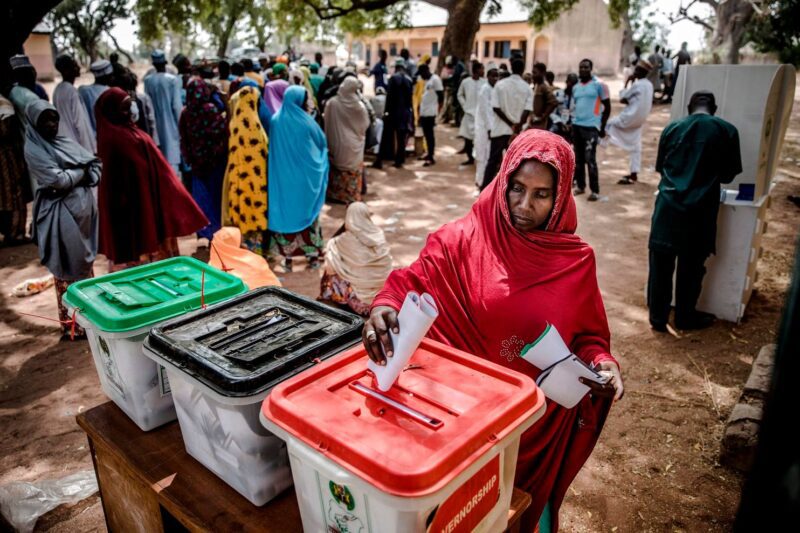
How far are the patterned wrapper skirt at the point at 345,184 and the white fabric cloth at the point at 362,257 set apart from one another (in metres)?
3.64

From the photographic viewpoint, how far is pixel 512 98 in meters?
7.77

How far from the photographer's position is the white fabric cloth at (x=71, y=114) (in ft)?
20.5

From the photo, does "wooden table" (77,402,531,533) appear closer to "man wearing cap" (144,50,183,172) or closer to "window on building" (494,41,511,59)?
"man wearing cap" (144,50,183,172)

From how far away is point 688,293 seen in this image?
14.6 feet

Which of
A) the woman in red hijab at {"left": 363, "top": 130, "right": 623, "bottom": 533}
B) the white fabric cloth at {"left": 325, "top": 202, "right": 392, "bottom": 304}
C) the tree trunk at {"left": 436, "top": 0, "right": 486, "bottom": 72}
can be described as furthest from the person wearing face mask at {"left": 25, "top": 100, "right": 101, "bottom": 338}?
the tree trunk at {"left": 436, "top": 0, "right": 486, "bottom": 72}

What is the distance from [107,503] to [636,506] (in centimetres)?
246

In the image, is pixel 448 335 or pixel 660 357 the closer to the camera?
pixel 448 335

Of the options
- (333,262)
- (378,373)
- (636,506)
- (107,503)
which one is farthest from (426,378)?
(333,262)

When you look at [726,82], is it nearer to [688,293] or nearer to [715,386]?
[688,293]

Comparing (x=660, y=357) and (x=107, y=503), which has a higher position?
(x=107, y=503)

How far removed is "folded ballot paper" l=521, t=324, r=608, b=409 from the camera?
5.13 ft

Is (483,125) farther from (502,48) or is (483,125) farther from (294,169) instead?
(502,48)

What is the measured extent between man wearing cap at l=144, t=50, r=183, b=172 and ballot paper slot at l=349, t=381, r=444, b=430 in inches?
287

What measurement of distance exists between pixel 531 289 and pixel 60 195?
12.1 feet
